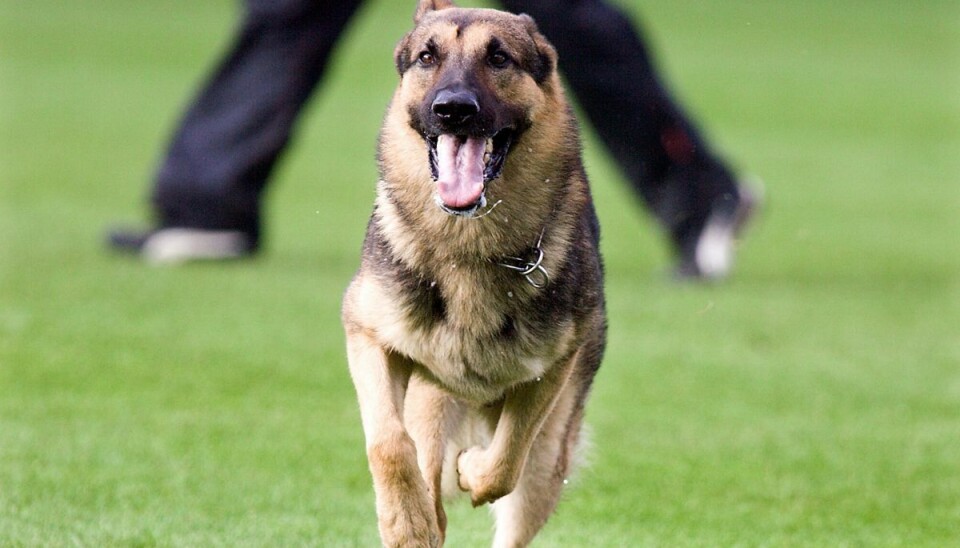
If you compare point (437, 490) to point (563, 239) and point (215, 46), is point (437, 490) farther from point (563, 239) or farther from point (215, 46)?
point (215, 46)

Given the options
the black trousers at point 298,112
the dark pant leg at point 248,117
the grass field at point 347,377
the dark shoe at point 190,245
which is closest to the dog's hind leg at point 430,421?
the grass field at point 347,377

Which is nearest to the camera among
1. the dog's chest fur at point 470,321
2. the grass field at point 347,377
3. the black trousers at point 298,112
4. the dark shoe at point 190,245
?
the dog's chest fur at point 470,321

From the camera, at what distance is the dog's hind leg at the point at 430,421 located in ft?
15.0

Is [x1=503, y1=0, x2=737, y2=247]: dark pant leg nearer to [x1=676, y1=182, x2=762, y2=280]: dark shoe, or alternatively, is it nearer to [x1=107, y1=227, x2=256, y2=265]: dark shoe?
[x1=676, y1=182, x2=762, y2=280]: dark shoe

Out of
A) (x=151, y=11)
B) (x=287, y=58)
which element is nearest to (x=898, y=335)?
(x=287, y=58)

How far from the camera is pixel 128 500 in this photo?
478 centimetres

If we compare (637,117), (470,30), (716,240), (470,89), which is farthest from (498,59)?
(716,240)

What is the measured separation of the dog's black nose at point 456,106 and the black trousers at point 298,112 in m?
4.28

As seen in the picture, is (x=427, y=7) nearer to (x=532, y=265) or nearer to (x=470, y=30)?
(x=470, y=30)

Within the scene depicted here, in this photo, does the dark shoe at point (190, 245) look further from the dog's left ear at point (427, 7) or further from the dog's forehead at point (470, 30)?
the dog's forehead at point (470, 30)

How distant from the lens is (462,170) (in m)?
4.11

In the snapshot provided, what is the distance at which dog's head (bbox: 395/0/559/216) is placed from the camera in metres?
4.05

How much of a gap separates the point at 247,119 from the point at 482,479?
461cm

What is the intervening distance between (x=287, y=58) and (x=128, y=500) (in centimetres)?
408
